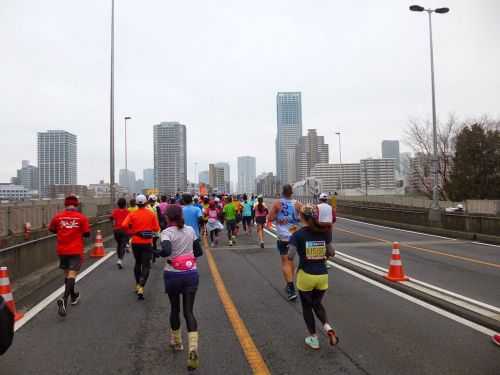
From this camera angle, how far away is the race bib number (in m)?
5.12

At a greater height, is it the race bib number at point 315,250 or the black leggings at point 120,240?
the race bib number at point 315,250

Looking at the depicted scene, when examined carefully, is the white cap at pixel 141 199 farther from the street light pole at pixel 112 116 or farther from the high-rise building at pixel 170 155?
the high-rise building at pixel 170 155

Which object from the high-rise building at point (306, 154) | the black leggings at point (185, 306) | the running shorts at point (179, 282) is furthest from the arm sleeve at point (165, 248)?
the high-rise building at point (306, 154)

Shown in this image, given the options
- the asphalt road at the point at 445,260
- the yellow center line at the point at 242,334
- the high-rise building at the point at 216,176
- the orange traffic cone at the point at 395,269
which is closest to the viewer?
the yellow center line at the point at 242,334

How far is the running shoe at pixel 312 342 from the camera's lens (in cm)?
510

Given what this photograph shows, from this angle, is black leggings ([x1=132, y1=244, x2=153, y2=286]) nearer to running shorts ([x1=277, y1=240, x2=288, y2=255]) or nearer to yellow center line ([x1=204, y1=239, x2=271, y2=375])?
yellow center line ([x1=204, y1=239, x2=271, y2=375])

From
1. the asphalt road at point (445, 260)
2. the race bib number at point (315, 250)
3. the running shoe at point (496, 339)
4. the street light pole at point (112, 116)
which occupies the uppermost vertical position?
the street light pole at point (112, 116)

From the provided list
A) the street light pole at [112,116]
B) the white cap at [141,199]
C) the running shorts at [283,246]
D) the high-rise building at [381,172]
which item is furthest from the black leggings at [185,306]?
the high-rise building at [381,172]

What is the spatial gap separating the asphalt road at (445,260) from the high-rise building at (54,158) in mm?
58730

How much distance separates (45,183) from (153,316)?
6944 cm

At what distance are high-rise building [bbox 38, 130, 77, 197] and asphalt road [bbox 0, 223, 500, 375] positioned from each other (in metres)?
65.1

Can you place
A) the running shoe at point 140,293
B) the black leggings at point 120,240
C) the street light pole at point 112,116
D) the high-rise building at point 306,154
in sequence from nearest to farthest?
the running shoe at point 140,293 → the black leggings at point 120,240 → the street light pole at point 112,116 → the high-rise building at point 306,154

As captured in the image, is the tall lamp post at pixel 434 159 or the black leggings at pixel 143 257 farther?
the tall lamp post at pixel 434 159

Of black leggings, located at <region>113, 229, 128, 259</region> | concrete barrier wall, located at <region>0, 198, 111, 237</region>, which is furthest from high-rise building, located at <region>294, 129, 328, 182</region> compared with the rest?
black leggings, located at <region>113, 229, 128, 259</region>
